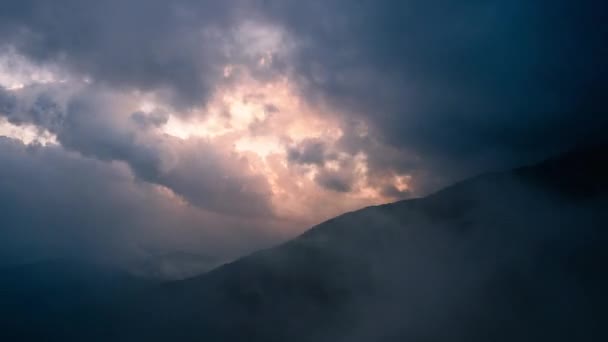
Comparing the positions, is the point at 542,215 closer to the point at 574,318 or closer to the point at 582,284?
the point at 582,284

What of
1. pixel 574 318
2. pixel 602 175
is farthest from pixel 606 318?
pixel 602 175

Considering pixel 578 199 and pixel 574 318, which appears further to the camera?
pixel 578 199

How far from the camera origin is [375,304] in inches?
7466

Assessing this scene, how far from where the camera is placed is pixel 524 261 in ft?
496

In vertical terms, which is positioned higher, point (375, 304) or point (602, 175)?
point (602, 175)

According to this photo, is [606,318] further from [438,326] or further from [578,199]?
[578,199]

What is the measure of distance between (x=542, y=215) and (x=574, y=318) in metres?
80.6

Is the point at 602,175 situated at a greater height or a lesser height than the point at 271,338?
greater

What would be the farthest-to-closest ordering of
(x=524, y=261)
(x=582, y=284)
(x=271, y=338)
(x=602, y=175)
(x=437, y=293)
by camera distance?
(x=271, y=338) < (x=602, y=175) < (x=437, y=293) < (x=524, y=261) < (x=582, y=284)

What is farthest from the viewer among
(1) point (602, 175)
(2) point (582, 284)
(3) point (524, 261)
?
(1) point (602, 175)

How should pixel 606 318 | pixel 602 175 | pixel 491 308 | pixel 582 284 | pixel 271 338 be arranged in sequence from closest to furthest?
pixel 606 318 → pixel 582 284 → pixel 491 308 → pixel 602 175 → pixel 271 338

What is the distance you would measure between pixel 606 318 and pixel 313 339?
12216 centimetres

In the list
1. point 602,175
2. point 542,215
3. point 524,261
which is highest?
point 602,175

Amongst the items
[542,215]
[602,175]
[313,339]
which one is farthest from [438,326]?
[602,175]
